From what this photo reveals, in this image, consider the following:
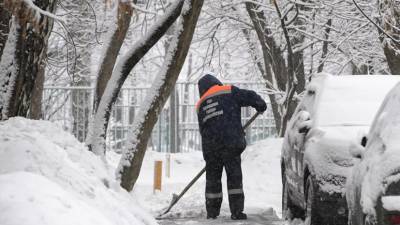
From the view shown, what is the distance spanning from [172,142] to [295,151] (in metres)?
13.2

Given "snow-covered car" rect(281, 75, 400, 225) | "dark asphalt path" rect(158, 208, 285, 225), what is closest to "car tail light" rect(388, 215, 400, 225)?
"snow-covered car" rect(281, 75, 400, 225)

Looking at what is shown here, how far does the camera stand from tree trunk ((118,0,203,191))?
9.16 meters

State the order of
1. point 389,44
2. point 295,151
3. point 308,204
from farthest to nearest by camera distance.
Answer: point 389,44
point 295,151
point 308,204

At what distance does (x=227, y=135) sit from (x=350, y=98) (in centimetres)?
178

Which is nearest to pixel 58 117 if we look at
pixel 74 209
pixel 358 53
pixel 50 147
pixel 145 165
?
pixel 145 165

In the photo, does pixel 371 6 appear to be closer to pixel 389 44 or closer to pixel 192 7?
pixel 389 44

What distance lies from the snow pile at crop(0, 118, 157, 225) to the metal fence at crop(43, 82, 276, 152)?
15.2m

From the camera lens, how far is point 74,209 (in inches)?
149

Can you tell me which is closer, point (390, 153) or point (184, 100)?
point (390, 153)

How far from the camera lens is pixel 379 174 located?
4883mm

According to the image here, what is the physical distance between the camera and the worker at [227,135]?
9648mm

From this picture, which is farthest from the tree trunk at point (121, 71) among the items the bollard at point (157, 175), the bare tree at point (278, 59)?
the bare tree at point (278, 59)

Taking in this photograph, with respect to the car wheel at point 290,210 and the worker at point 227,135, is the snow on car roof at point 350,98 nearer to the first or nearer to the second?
the worker at point 227,135

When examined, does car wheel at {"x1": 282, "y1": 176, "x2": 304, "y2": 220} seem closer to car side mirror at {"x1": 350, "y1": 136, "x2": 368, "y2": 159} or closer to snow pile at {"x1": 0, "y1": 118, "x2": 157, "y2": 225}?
car side mirror at {"x1": 350, "y1": 136, "x2": 368, "y2": 159}
